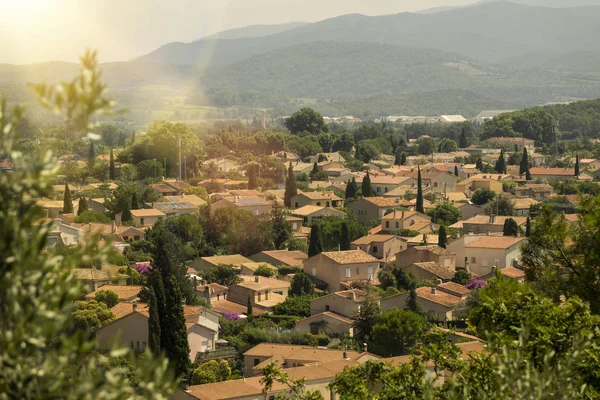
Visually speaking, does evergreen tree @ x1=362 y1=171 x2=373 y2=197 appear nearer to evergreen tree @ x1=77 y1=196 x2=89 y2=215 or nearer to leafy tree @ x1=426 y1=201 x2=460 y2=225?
leafy tree @ x1=426 y1=201 x2=460 y2=225

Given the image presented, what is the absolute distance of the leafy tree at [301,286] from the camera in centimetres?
3198

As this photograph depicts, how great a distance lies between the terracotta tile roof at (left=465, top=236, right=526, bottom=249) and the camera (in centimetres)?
3738

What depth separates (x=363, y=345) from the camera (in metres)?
25.9

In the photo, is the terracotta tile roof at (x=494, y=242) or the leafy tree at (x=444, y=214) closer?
the terracotta tile roof at (x=494, y=242)

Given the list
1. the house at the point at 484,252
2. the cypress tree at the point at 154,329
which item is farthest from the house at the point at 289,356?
the house at the point at 484,252

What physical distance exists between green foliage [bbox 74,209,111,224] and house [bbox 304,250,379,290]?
8681 mm

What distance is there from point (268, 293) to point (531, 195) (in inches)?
1026

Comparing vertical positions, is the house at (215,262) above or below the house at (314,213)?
above

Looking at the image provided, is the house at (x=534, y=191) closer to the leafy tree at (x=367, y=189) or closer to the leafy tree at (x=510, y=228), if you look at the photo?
the leafy tree at (x=367, y=189)

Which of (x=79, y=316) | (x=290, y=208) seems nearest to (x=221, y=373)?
(x=79, y=316)

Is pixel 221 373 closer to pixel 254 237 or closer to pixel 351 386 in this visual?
pixel 351 386

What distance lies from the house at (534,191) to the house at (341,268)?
66.6ft

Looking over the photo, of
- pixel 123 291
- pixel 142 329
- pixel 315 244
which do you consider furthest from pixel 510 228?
pixel 142 329

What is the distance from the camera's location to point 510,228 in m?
40.9
